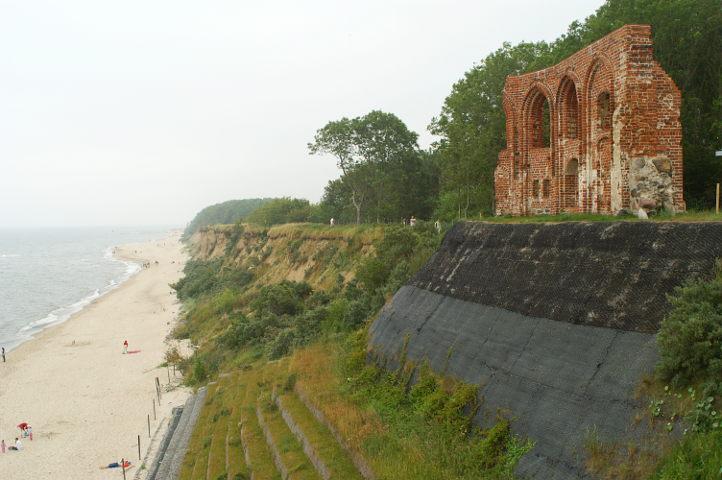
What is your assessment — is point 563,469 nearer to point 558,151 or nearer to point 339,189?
point 558,151

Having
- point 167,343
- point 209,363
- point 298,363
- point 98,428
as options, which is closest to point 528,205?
point 298,363

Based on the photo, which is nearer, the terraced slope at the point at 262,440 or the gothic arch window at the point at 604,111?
the terraced slope at the point at 262,440

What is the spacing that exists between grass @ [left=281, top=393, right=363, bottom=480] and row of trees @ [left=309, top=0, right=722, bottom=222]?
16215 millimetres

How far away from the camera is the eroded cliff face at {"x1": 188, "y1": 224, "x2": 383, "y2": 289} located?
3800 centimetres

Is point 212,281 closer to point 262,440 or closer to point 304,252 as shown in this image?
point 304,252

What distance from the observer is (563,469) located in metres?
9.32

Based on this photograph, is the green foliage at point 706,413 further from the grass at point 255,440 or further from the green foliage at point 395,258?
the green foliage at point 395,258

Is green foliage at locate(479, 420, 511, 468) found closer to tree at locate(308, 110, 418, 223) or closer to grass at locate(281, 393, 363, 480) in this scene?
grass at locate(281, 393, 363, 480)

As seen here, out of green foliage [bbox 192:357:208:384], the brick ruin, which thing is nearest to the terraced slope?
green foliage [bbox 192:357:208:384]

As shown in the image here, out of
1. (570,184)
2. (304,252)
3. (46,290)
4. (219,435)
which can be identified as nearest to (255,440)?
(219,435)

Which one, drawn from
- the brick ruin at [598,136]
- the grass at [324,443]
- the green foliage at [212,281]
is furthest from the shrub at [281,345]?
the green foliage at [212,281]

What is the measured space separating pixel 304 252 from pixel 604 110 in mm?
31987

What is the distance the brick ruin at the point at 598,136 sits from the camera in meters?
16.3

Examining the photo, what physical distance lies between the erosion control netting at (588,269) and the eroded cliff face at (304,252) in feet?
62.0
